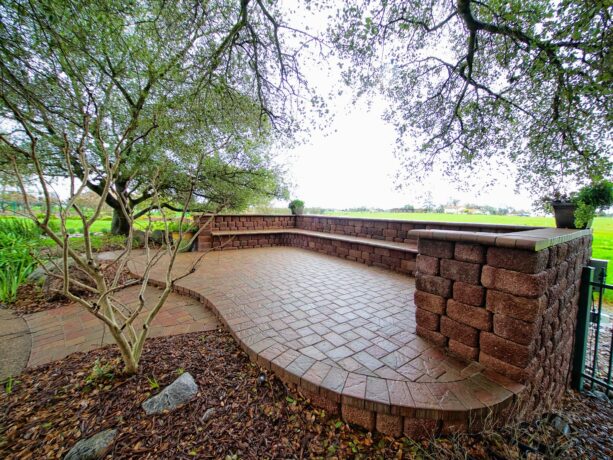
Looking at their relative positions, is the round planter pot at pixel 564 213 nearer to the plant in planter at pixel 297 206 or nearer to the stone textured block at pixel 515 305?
the stone textured block at pixel 515 305

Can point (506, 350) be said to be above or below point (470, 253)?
below

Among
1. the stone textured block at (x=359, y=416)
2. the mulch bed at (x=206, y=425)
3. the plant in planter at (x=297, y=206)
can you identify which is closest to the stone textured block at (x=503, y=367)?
the mulch bed at (x=206, y=425)

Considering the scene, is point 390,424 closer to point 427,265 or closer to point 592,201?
point 427,265

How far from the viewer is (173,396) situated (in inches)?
58.8

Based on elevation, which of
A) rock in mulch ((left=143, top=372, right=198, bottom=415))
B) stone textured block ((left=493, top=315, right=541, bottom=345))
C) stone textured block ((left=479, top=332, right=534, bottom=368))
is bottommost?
rock in mulch ((left=143, top=372, right=198, bottom=415))

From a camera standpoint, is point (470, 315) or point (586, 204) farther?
point (586, 204)

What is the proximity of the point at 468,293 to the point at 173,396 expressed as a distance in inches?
87.6

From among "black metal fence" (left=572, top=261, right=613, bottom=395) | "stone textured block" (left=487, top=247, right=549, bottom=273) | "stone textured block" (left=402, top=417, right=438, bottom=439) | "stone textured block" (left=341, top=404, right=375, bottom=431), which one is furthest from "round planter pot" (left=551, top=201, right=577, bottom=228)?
"stone textured block" (left=341, top=404, right=375, bottom=431)

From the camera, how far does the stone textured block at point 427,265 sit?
191cm

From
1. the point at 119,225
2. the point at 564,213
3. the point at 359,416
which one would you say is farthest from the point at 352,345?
the point at 119,225

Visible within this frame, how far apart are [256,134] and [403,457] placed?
17.4 feet

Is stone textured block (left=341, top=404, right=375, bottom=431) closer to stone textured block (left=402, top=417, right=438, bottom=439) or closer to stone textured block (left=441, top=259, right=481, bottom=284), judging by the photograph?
stone textured block (left=402, top=417, right=438, bottom=439)

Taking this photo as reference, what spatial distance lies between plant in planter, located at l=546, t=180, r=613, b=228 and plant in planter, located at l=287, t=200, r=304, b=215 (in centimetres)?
603

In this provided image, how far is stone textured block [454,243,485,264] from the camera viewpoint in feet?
5.43
